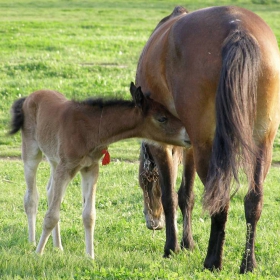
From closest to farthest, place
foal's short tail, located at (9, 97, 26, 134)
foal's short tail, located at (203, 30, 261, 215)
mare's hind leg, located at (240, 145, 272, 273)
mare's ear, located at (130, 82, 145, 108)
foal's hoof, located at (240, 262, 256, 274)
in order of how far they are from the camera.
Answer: foal's short tail, located at (203, 30, 261, 215)
mare's hind leg, located at (240, 145, 272, 273)
foal's hoof, located at (240, 262, 256, 274)
mare's ear, located at (130, 82, 145, 108)
foal's short tail, located at (9, 97, 26, 134)

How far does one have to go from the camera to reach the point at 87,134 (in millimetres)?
6230

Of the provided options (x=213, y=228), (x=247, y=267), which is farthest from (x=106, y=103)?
(x=247, y=267)

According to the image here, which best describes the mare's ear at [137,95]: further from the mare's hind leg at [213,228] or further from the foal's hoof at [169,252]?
the foal's hoof at [169,252]

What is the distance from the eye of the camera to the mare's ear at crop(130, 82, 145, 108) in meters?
5.80

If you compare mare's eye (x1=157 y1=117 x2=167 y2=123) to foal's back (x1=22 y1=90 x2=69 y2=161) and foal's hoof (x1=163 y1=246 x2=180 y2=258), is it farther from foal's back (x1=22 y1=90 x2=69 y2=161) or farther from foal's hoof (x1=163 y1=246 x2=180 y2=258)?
foal's hoof (x1=163 y1=246 x2=180 y2=258)

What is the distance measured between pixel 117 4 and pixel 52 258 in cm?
3048

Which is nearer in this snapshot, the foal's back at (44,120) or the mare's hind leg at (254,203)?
the mare's hind leg at (254,203)

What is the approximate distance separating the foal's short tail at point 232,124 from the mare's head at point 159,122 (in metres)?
0.78

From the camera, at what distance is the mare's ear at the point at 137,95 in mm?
5797

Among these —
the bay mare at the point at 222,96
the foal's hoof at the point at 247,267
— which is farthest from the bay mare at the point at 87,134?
the foal's hoof at the point at 247,267

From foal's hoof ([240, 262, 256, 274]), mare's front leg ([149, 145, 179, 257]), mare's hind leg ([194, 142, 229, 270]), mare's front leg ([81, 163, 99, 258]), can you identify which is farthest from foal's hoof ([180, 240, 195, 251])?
foal's hoof ([240, 262, 256, 274])

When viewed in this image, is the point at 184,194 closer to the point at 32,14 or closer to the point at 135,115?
the point at 135,115

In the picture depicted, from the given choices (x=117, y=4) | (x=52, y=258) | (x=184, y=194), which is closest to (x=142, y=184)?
(x=184, y=194)

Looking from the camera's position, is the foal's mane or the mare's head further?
the foal's mane
